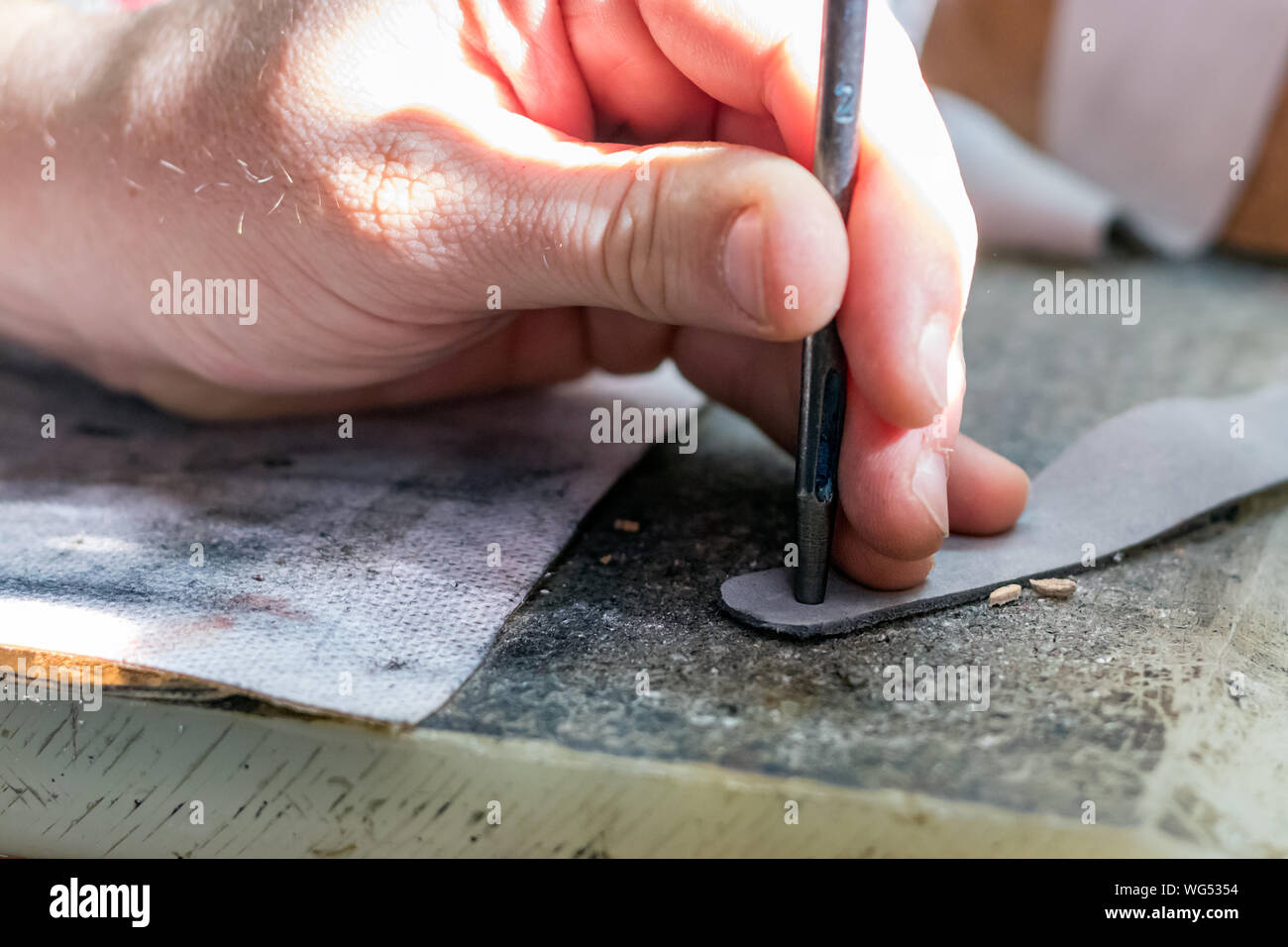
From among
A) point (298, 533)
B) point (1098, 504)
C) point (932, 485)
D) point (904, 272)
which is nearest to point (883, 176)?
point (904, 272)

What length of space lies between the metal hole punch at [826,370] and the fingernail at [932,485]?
5cm

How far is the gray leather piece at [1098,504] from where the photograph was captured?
62 cm

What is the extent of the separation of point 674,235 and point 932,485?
21cm

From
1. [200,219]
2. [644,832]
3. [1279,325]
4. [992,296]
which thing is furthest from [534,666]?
[1279,325]

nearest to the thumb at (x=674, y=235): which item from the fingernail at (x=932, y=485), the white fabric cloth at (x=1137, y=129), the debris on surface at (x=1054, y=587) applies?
the fingernail at (x=932, y=485)

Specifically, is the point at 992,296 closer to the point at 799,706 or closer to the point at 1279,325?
the point at 1279,325

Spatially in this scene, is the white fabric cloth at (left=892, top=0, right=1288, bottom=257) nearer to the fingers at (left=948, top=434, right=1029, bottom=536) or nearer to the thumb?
the fingers at (left=948, top=434, right=1029, bottom=536)

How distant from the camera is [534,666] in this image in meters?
0.58

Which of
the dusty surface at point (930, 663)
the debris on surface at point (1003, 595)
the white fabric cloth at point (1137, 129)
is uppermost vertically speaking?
the white fabric cloth at point (1137, 129)

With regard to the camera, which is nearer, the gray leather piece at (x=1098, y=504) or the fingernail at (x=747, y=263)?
the fingernail at (x=747, y=263)

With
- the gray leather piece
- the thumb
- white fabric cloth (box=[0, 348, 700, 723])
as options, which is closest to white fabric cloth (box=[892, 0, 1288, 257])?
the gray leather piece

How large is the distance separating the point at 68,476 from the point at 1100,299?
1.15m

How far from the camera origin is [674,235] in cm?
56

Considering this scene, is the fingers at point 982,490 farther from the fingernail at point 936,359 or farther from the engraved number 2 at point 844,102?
the engraved number 2 at point 844,102
